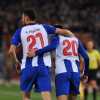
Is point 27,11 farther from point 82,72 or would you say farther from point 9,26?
point 9,26

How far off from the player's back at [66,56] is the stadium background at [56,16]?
19339 millimetres

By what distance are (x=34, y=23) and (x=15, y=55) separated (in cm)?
68

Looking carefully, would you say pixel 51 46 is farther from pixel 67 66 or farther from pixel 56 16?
pixel 56 16

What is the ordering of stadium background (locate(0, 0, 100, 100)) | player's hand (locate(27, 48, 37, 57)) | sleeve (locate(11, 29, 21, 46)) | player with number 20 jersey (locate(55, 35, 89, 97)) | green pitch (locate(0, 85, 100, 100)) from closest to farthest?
player's hand (locate(27, 48, 37, 57))
sleeve (locate(11, 29, 21, 46))
player with number 20 jersey (locate(55, 35, 89, 97))
green pitch (locate(0, 85, 100, 100))
stadium background (locate(0, 0, 100, 100))

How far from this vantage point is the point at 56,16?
120 ft

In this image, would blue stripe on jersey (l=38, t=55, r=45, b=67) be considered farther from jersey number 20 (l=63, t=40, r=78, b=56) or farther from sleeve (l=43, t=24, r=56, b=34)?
jersey number 20 (l=63, t=40, r=78, b=56)

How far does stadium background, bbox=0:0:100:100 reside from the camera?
32.9 m

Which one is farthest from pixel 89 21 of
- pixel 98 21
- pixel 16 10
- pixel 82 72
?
pixel 82 72

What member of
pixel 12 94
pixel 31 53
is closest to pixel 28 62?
pixel 31 53

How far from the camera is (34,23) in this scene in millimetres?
11094

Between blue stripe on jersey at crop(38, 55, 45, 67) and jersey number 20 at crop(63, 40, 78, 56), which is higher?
jersey number 20 at crop(63, 40, 78, 56)

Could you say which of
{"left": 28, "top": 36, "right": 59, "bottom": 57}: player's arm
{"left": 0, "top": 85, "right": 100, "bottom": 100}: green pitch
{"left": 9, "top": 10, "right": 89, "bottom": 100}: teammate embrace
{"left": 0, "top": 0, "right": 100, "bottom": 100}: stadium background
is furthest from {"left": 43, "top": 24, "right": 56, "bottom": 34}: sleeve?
{"left": 0, "top": 0, "right": 100, "bottom": 100}: stadium background

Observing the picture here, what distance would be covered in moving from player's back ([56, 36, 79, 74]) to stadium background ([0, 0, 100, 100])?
761 inches

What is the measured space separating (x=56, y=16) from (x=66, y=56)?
81.4 feet
